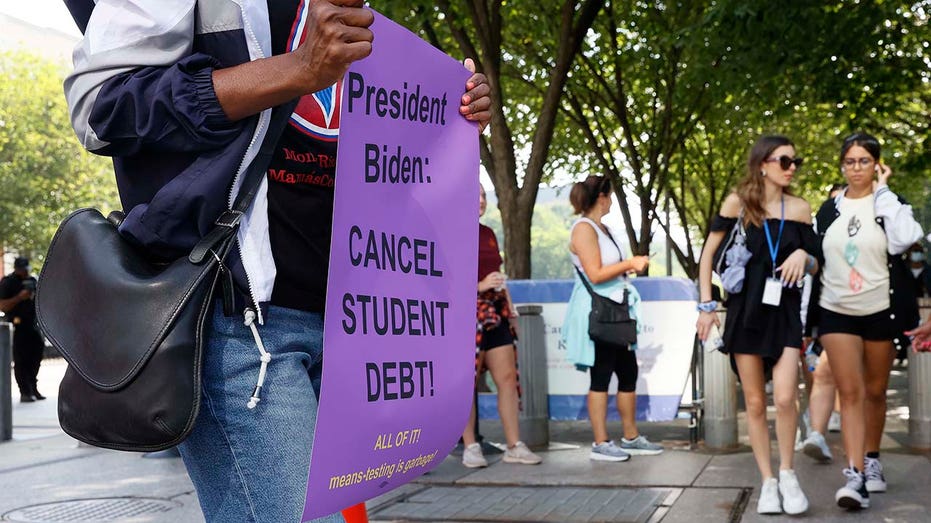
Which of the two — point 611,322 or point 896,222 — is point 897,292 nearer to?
point 896,222

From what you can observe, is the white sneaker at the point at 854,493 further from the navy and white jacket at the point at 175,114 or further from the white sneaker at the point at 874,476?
the navy and white jacket at the point at 175,114

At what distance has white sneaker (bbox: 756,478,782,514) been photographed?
584 cm

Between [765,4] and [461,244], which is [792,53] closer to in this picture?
[765,4]

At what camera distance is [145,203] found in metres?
2.00

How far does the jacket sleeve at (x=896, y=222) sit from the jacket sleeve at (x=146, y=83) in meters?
5.01

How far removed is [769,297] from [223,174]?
4.55m

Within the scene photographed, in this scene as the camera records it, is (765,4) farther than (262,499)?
Yes

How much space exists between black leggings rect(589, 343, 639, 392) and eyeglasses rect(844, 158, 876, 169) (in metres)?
2.36

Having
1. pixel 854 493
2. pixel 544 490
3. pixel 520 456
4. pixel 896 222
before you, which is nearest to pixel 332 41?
pixel 854 493

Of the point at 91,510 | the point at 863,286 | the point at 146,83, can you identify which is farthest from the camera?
the point at 91,510

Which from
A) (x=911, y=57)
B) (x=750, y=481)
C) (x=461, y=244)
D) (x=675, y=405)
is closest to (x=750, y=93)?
(x=911, y=57)

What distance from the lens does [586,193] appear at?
8.18 m

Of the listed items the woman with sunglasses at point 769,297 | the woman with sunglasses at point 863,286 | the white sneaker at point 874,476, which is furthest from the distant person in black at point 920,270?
the woman with sunglasses at point 769,297

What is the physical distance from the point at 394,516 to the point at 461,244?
3985 millimetres
